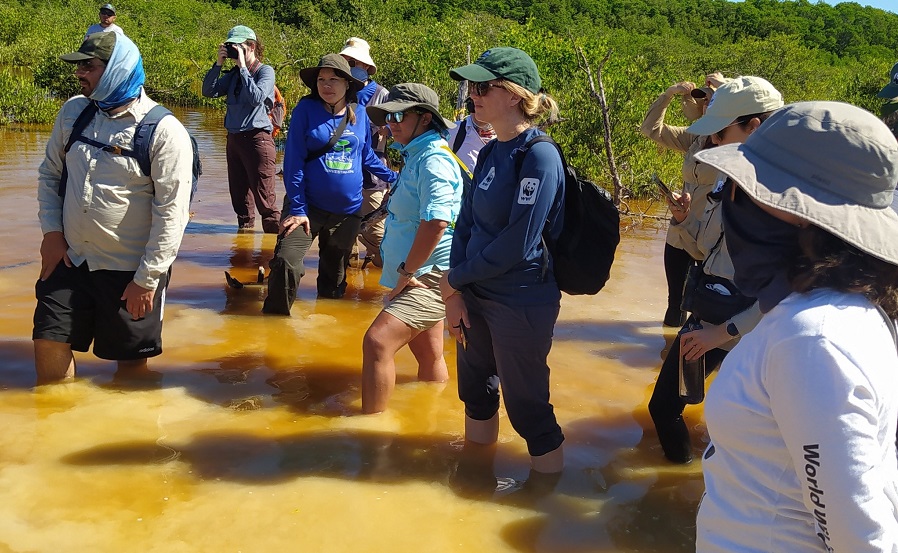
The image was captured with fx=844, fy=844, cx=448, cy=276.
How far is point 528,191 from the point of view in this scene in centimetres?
331

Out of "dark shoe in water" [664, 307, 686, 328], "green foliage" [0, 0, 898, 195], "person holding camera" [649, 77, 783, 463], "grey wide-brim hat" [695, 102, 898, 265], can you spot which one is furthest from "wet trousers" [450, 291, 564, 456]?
"green foliage" [0, 0, 898, 195]

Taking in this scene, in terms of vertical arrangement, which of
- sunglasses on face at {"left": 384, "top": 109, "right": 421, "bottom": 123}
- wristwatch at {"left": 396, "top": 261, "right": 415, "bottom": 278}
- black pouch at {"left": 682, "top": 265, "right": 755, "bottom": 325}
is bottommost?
wristwatch at {"left": 396, "top": 261, "right": 415, "bottom": 278}

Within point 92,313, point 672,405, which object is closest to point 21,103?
point 92,313

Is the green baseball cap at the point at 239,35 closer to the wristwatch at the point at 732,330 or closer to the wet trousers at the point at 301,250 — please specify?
the wet trousers at the point at 301,250

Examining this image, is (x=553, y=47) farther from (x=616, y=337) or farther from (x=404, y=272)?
(x=404, y=272)

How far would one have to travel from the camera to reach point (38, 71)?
22.5m

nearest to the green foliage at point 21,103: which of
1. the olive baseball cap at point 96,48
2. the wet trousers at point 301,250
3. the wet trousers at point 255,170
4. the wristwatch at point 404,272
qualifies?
the wet trousers at point 255,170

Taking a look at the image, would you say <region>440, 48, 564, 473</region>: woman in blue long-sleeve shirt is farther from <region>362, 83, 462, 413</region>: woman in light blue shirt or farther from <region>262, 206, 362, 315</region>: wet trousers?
<region>262, 206, 362, 315</region>: wet trousers

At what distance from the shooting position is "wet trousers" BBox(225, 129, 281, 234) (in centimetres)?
811

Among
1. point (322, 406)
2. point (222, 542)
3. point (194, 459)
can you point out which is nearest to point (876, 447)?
point (222, 542)

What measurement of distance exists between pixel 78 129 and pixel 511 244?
8.11 feet

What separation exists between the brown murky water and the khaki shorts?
0.63 metres

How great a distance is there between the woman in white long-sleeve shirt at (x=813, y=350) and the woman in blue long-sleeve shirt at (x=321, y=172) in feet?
14.8

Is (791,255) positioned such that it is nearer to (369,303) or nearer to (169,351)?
(169,351)
